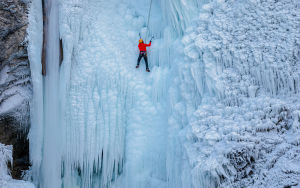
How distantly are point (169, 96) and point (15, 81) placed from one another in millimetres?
2648

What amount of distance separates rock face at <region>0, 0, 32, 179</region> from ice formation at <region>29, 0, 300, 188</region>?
184mm

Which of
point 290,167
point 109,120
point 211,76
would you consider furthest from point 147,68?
point 290,167

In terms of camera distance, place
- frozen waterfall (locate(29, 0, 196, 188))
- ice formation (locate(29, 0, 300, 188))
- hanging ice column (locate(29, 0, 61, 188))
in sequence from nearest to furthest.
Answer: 1. ice formation (locate(29, 0, 300, 188))
2. hanging ice column (locate(29, 0, 61, 188))
3. frozen waterfall (locate(29, 0, 196, 188))

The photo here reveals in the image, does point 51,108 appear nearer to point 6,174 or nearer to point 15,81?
point 15,81

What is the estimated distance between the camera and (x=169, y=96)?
491cm

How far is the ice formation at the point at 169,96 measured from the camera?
371 cm

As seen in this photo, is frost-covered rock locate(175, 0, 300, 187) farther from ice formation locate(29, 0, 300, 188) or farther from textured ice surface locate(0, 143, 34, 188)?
textured ice surface locate(0, 143, 34, 188)

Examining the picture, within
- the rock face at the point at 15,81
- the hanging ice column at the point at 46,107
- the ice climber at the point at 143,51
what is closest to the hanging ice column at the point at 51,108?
the hanging ice column at the point at 46,107

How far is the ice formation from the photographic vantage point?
12.2 feet

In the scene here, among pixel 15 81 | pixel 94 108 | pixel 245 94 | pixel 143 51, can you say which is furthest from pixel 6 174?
pixel 245 94

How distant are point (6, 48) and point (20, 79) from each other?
559 mm

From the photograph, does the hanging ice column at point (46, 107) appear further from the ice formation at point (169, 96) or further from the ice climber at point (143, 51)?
the ice climber at point (143, 51)

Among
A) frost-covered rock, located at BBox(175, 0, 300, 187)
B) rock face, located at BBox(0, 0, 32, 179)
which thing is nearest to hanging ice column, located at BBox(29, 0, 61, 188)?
rock face, located at BBox(0, 0, 32, 179)

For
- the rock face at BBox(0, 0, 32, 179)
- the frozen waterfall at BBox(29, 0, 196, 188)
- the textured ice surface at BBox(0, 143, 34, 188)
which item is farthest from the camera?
the frozen waterfall at BBox(29, 0, 196, 188)
